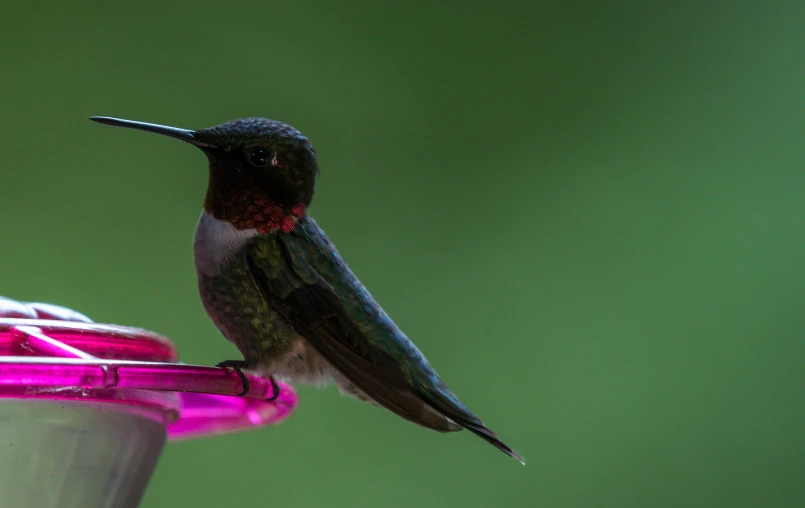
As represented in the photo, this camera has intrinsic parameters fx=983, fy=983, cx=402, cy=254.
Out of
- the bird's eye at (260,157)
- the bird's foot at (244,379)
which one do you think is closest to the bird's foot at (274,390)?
the bird's foot at (244,379)

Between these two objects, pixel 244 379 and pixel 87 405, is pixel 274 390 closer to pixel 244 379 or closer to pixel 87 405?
pixel 244 379

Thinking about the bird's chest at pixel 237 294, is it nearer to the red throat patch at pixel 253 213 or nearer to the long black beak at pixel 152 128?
the red throat patch at pixel 253 213

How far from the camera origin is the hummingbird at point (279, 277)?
132 centimetres

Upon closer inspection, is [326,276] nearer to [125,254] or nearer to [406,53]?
[125,254]

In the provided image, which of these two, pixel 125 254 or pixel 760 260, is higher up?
pixel 760 260

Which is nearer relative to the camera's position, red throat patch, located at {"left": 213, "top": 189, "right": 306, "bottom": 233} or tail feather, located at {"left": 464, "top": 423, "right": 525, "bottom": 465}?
tail feather, located at {"left": 464, "top": 423, "right": 525, "bottom": 465}

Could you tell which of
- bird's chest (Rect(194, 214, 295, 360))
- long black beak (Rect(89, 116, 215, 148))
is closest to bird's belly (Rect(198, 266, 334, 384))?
bird's chest (Rect(194, 214, 295, 360))

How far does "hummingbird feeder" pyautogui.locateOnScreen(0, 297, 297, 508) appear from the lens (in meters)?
0.95

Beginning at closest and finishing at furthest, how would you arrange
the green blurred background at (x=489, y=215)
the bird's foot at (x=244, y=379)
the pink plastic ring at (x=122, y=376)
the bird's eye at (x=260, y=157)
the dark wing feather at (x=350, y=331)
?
the pink plastic ring at (x=122, y=376), the bird's foot at (x=244, y=379), the dark wing feather at (x=350, y=331), the bird's eye at (x=260, y=157), the green blurred background at (x=489, y=215)

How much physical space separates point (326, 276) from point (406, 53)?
2.25 meters

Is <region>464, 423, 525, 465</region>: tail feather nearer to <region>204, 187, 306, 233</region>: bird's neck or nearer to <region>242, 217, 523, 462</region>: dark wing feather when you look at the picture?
<region>242, 217, 523, 462</region>: dark wing feather

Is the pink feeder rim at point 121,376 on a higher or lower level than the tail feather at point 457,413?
lower

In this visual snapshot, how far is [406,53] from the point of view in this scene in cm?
353

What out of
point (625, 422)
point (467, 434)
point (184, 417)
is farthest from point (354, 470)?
point (184, 417)
